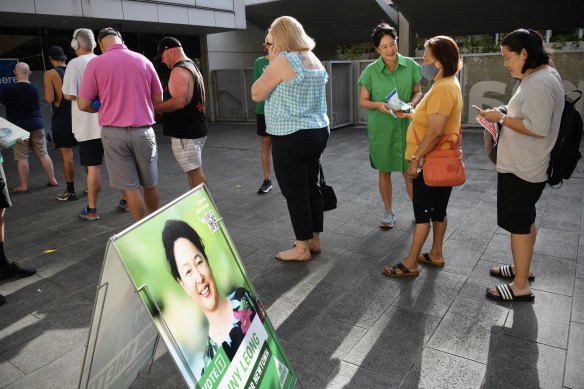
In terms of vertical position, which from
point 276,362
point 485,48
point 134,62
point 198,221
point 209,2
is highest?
point 209,2

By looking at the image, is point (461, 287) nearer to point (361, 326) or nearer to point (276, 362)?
point (361, 326)

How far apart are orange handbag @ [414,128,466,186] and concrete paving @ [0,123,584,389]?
764 millimetres

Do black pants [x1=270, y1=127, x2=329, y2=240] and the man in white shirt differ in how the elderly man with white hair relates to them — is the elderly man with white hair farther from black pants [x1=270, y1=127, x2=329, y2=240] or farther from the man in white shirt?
black pants [x1=270, y1=127, x2=329, y2=240]

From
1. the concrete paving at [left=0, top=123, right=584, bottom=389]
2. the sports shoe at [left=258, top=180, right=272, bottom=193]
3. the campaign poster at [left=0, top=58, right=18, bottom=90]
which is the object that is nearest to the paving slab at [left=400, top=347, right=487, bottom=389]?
the concrete paving at [left=0, top=123, right=584, bottom=389]

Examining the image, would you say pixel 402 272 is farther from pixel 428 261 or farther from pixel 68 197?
pixel 68 197

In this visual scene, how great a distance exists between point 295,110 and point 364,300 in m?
1.42

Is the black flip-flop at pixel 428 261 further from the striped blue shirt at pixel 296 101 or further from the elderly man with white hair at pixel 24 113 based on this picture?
the elderly man with white hair at pixel 24 113

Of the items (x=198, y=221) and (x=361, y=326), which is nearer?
(x=198, y=221)

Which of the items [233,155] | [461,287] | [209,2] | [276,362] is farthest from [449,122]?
[209,2]

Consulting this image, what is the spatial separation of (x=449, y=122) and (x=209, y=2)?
1117 centimetres

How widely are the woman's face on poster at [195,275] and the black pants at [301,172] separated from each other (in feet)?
5.92

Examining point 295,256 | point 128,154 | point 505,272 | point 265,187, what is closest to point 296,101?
point 295,256

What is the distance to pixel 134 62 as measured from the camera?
3711 millimetres

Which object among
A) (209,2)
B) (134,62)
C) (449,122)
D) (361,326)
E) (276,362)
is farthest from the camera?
(209,2)
